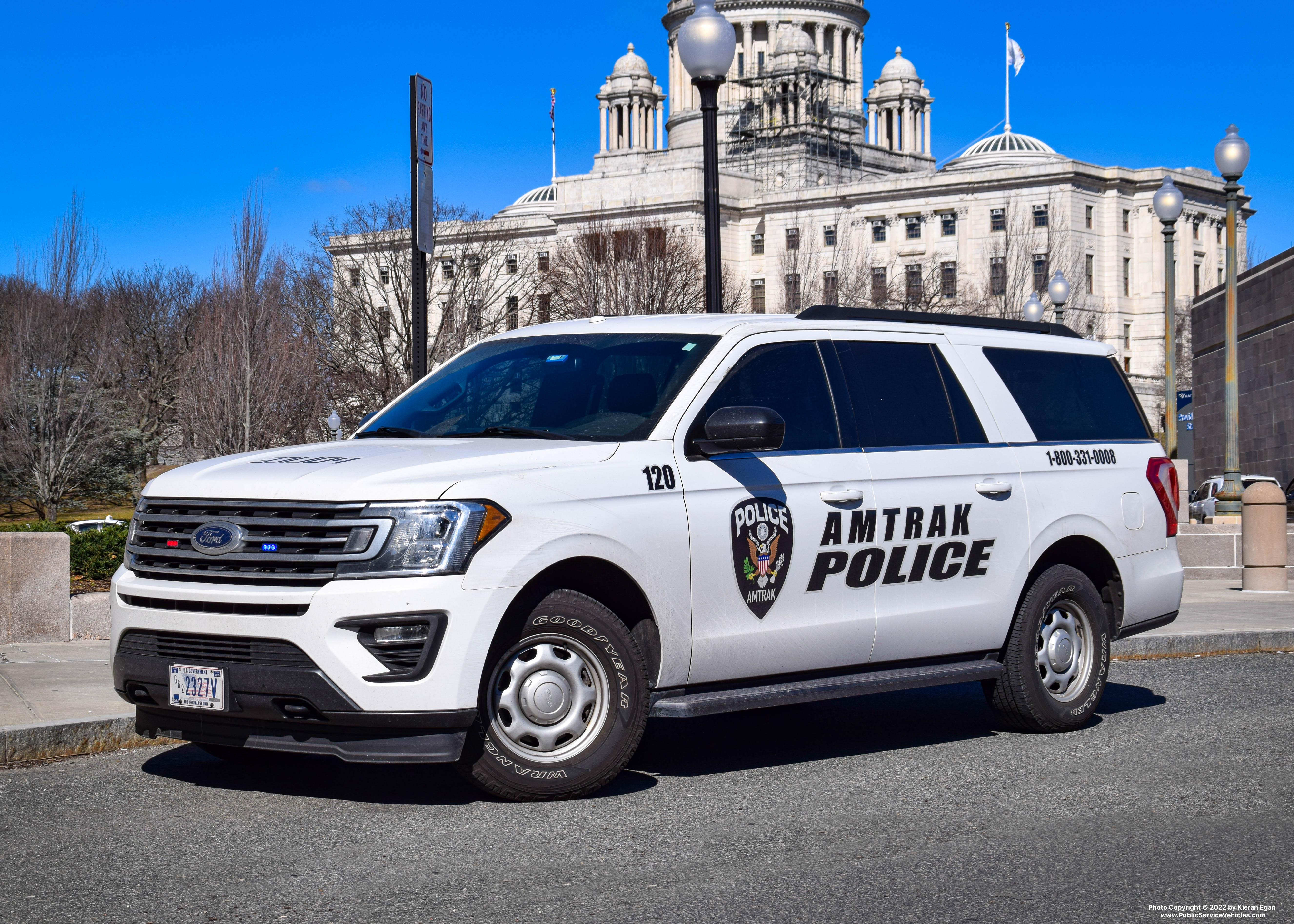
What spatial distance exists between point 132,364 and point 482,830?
61.6 m

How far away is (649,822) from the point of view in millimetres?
6004

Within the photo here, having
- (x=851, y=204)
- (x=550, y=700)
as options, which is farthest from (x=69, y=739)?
(x=851, y=204)

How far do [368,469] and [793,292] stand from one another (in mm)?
76097

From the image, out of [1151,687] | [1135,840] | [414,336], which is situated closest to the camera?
[1135,840]

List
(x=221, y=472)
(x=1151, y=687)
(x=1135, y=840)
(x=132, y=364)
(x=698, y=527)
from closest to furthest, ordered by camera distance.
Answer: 1. (x=1135, y=840)
2. (x=221, y=472)
3. (x=698, y=527)
4. (x=1151, y=687)
5. (x=132, y=364)

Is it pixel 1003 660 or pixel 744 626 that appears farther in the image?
pixel 1003 660

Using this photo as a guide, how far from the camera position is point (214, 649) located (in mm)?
5965

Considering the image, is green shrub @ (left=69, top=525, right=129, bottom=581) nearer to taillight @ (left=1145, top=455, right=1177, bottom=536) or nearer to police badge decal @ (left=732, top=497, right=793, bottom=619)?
police badge decal @ (left=732, top=497, right=793, bottom=619)

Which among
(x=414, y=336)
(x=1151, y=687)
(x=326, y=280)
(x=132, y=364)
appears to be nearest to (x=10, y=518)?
(x=132, y=364)

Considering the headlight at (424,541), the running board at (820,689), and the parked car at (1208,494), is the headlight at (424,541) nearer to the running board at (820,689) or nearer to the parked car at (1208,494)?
the running board at (820,689)

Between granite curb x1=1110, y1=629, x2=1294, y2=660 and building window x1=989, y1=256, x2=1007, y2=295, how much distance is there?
210 feet

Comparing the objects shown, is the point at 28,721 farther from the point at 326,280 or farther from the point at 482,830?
the point at 326,280

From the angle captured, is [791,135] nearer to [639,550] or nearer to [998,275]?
[998,275]

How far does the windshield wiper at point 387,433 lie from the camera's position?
712 centimetres
